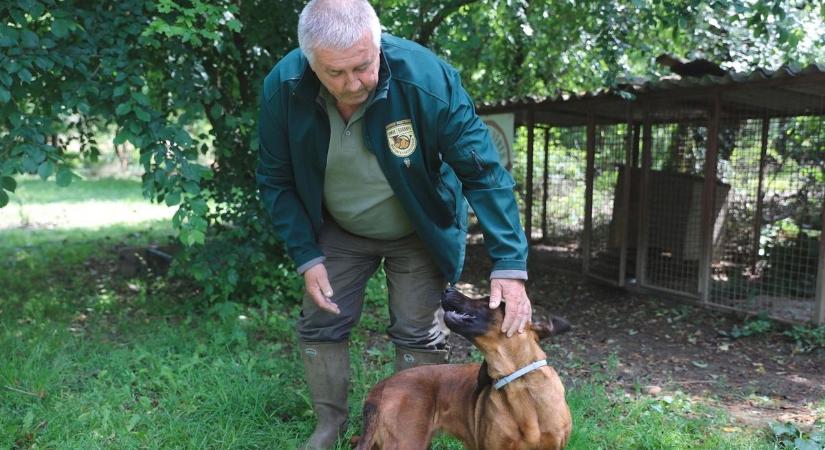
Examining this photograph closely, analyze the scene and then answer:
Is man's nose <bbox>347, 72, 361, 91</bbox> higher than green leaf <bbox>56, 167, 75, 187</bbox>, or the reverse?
man's nose <bbox>347, 72, 361, 91</bbox>

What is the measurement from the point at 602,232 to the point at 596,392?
4.55m

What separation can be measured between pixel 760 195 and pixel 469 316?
5.61 metres

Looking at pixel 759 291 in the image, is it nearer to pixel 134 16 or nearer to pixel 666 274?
pixel 666 274

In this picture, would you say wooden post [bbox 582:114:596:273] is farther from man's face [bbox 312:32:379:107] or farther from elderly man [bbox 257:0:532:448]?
man's face [bbox 312:32:379:107]

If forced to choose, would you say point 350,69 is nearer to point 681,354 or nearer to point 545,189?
point 681,354

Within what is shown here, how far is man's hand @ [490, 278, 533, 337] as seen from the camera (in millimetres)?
2475

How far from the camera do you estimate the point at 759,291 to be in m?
7.11

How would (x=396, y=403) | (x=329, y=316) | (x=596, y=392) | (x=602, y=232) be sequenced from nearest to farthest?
(x=396, y=403)
(x=329, y=316)
(x=596, y=392)
(x=602, y=232)

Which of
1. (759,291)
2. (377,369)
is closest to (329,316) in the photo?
(377,369)

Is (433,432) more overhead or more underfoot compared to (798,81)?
more underfoot

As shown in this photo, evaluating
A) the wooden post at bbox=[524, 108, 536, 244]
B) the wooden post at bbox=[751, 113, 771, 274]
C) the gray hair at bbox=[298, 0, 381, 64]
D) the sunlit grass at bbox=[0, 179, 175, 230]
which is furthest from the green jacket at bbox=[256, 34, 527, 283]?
the sunlit grass at bbox=[0, 179, 175, 230]

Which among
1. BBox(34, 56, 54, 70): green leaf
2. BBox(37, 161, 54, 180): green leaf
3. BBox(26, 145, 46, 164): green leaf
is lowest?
BBox(37, 161, 54, 180): green leaf

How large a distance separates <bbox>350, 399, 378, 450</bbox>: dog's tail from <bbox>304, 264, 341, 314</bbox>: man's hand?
16.7 inches

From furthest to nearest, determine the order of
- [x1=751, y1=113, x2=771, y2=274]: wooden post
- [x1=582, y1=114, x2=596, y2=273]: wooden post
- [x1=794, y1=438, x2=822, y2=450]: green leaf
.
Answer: [x1=582, y1=114, x2=596, y2=273]: wooden post → [x1=751, y1=113, x2=771, y2=274]: wooden post → [x1=794, y1=438, x2=822, y2=450]: green leaf
